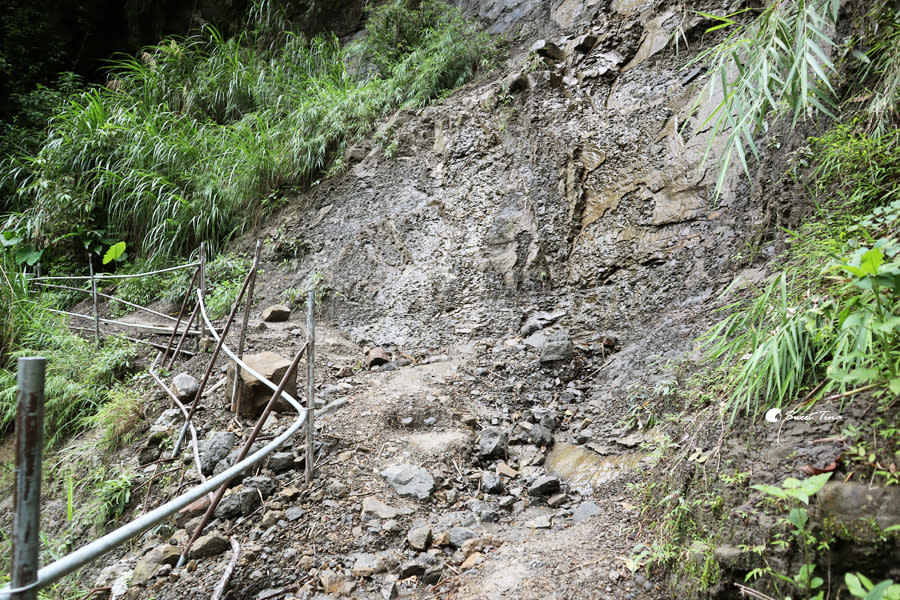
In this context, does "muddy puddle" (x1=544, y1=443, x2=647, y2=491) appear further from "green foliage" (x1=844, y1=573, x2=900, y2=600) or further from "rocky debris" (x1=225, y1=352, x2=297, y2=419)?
"rocky debris" (x1=225, y1=352, x2=297, y2=419)

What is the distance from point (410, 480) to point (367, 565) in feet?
1.66

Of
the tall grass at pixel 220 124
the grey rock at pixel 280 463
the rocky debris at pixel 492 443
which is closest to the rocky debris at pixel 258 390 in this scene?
the grey rock at pixel 280 463

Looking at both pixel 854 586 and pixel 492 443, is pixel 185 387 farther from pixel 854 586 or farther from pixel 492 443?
pixel 854 586

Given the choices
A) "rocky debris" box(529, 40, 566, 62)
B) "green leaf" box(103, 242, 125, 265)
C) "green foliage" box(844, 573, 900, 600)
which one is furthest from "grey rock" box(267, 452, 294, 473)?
"green leaf" box(103, 242, 125, 265)

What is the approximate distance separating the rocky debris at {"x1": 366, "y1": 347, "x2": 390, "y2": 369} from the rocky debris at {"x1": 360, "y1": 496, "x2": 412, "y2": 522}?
156cm

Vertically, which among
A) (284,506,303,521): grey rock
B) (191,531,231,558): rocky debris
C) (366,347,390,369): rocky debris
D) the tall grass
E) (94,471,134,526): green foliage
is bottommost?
(94,471,134,526): green foliage

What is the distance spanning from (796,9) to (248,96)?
686cm

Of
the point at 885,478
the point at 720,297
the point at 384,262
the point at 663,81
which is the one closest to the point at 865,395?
the point at 885,478

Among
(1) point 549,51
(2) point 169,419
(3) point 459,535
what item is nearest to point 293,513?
(3) point 459,535

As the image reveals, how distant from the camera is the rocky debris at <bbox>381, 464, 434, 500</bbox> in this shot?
89.0 inches

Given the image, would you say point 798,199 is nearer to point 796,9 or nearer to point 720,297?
point 720,297

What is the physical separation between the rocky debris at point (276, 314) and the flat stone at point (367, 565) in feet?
9.35

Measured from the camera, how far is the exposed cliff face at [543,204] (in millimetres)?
3416

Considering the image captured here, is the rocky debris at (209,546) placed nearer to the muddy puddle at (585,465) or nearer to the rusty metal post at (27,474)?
the rusty metal post at (27,474)
